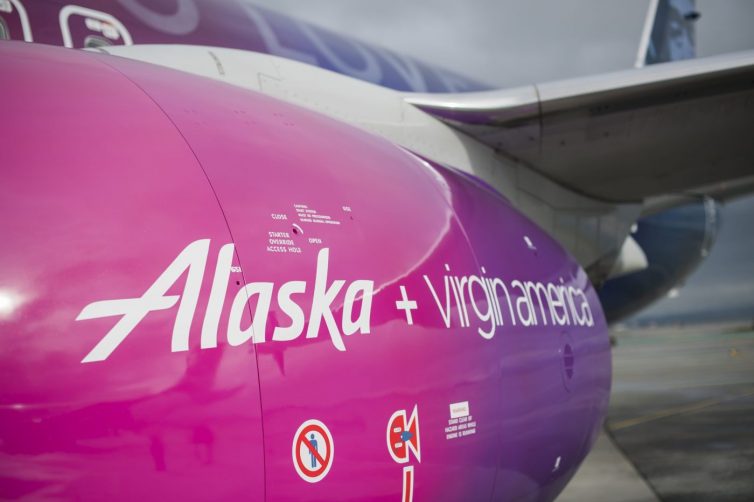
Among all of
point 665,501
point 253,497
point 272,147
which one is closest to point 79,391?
point 253,497

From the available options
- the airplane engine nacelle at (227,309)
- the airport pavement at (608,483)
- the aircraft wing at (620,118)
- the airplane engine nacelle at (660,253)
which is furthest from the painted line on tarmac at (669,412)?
the airplane engine nacelle at (227,309)

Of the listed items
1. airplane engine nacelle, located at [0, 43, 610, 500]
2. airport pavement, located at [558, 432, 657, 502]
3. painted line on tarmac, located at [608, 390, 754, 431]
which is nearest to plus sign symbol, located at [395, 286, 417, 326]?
airplane engine nacelle, located at [0, 43, 610, 500]

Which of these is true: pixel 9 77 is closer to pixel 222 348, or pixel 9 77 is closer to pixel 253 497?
pixel 222 348

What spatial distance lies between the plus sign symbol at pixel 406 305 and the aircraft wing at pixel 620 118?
2282 millimetres

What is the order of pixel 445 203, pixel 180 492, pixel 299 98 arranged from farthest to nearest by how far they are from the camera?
pixel 299 98, pixel 445 203, pixel 180 492

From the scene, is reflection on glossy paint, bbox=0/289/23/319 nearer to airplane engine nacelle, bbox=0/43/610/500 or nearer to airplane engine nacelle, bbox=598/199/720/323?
airplane engine nacelle, bbox=0/43/610/500

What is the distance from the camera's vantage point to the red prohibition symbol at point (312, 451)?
2.24 m

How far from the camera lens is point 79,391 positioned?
1795 millimetres

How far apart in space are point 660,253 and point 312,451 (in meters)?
9.19

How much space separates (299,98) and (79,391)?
Result: 8.40ft

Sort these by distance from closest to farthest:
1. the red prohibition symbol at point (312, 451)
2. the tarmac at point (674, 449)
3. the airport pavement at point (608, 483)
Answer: the red prohibition symbol at point (312, 451)
the airport pavement at point (608, 483)
the tarmac at point (674, 449)

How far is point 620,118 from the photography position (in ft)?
17.4

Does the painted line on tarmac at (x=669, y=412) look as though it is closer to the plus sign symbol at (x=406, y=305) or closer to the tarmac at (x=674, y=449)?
the tarmac at (x=674, y=449)

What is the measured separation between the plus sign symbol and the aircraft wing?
2.28 metres
